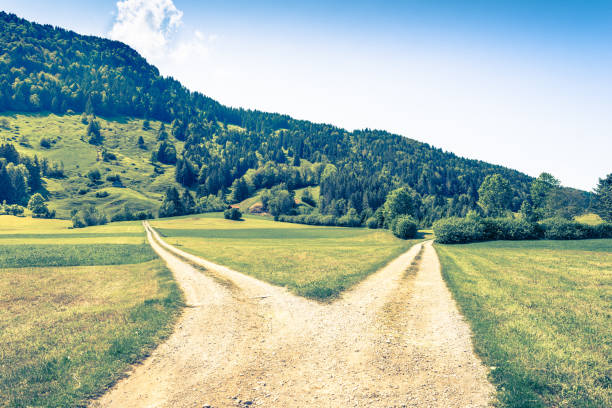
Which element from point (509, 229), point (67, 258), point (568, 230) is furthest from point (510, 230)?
point (67, 258)

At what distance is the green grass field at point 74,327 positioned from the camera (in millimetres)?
10391

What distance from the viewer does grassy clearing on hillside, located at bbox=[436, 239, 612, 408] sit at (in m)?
9.39

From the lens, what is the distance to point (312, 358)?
12.0 metres

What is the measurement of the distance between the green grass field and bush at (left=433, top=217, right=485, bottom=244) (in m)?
62.6

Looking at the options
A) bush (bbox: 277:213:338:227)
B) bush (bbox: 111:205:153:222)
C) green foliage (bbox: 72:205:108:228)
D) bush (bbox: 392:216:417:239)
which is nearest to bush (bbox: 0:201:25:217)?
bush (bbox: 111:205:153:222)

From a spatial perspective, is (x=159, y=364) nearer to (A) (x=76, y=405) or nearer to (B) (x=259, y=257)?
(A) (x=76, y=405)

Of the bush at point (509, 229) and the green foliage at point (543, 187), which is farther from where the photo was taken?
the green foliage at point (543, 187)

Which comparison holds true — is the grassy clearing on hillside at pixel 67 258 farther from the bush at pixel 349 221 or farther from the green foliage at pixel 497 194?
the green foliage at pixel 497 194

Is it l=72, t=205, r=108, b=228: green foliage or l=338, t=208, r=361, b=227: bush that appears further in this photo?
l=338, t=208, r=361, b=227: bush

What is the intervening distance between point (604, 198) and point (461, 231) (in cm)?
6952

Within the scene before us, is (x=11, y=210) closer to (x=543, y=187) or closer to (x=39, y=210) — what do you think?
(x=39, y=210)

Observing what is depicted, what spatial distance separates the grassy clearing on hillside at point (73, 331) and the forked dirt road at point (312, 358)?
46.4 inches

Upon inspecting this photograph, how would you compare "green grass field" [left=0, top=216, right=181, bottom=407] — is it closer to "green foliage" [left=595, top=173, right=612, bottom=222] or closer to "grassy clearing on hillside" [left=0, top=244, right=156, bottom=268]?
"grassy clearing on hillside" [left=0, top=244, right=156, bottom=268]

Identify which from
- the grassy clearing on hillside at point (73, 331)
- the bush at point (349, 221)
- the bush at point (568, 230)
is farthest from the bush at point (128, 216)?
the bush at point (568, 230)
